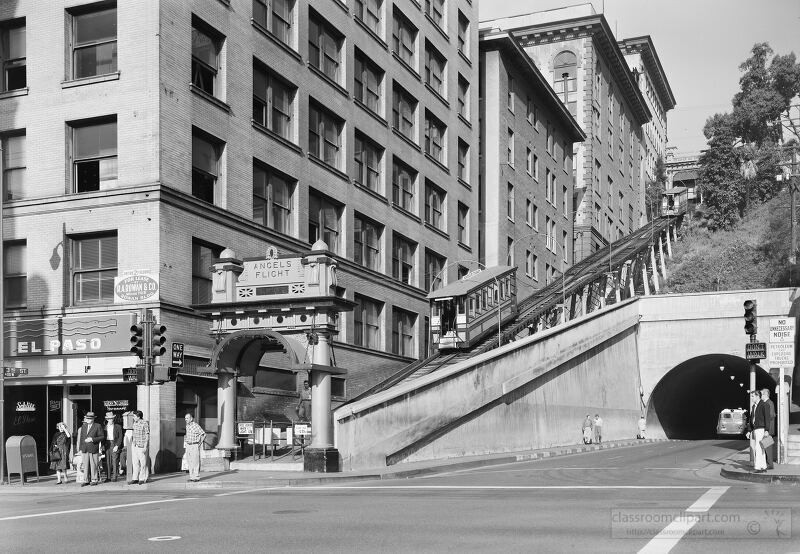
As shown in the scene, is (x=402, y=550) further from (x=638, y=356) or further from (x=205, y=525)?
(x=638, y=356)

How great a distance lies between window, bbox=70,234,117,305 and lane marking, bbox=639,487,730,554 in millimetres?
20857

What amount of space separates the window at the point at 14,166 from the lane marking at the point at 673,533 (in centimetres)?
2504

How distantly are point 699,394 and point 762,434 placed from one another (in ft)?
163

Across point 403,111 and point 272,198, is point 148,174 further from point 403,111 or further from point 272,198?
point 403,111

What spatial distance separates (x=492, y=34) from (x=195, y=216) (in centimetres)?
3688

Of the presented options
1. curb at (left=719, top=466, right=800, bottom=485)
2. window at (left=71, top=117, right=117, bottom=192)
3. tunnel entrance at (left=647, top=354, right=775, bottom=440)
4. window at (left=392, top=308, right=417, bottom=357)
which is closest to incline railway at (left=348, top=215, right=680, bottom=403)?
window at (left=392, top=308, right=417, bottom=357)

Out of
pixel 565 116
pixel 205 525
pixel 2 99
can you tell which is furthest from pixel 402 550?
pixel 565 116

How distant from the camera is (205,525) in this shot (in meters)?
13.9

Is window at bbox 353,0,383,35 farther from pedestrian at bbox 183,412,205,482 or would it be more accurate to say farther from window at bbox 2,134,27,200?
pedestrian at bbox 183,412,205,482

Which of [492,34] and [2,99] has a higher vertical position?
[492,34]

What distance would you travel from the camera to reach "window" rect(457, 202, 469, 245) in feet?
194

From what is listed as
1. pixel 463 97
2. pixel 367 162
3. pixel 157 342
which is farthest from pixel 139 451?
pixel 463 97

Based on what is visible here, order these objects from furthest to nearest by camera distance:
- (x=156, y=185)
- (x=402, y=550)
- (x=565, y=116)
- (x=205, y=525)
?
(x=565, y=116)
(x=156, y=185)
(x=205, y=525)
(x=402, y=550)

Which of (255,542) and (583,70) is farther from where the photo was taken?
(583,70)
